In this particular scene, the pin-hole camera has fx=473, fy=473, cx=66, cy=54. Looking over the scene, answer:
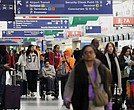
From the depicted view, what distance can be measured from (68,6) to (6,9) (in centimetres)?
228

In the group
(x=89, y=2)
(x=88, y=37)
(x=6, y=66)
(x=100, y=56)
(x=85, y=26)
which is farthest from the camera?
(x=88, y=37)

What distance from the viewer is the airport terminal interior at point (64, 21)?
15.7 metres

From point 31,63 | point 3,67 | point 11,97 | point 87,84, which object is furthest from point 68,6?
point 87,84

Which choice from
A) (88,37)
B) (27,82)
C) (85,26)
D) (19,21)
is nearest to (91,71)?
(27,82)

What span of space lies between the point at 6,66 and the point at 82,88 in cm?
409

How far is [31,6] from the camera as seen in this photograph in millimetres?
16703

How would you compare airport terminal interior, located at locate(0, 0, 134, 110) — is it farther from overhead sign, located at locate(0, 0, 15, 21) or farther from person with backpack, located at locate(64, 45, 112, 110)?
person with backpack, located at locate(64, 45, 112, 110)

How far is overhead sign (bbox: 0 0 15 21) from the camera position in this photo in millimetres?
15633

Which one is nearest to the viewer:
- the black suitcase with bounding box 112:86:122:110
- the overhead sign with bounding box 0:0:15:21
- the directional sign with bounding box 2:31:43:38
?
the black suitcase with bounding box 112:86:122:110

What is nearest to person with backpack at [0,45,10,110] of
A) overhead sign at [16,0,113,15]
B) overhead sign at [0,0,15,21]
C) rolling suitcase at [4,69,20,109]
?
rolling suitcase at [4,69,20,109]

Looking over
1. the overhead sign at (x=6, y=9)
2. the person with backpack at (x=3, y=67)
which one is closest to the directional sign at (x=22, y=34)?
the overhead sign at (x=6, y=9)

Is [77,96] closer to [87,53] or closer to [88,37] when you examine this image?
[87,53]

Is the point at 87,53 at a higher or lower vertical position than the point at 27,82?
higher

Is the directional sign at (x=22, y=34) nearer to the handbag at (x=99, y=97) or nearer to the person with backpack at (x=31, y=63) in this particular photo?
the person with backpack at (x=31, y=63)
